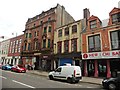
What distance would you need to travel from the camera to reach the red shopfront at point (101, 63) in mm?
18531

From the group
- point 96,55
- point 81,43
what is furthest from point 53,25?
point 96,55

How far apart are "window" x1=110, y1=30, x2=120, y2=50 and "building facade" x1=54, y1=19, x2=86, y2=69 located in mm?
5526

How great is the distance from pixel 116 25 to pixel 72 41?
315 inches

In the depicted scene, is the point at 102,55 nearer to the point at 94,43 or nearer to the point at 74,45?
the point at 94,43

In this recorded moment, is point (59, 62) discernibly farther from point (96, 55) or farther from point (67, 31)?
point (96, 55)

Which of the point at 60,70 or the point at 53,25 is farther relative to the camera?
the point at 53,25

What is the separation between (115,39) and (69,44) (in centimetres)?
824

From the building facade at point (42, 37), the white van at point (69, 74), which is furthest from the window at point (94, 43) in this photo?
the building facade at point (42, 37)

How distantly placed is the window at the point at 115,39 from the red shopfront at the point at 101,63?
801 mm

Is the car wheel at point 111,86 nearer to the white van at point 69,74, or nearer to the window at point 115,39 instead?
the white van at point 69,74

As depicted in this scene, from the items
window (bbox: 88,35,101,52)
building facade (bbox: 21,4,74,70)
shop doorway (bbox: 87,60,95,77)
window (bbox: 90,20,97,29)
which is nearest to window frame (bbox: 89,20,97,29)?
window (bbox: 90,20,97,29)

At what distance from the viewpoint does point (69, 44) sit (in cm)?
2491

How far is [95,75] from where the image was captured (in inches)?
798

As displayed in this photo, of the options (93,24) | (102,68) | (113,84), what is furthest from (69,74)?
(93,24)
